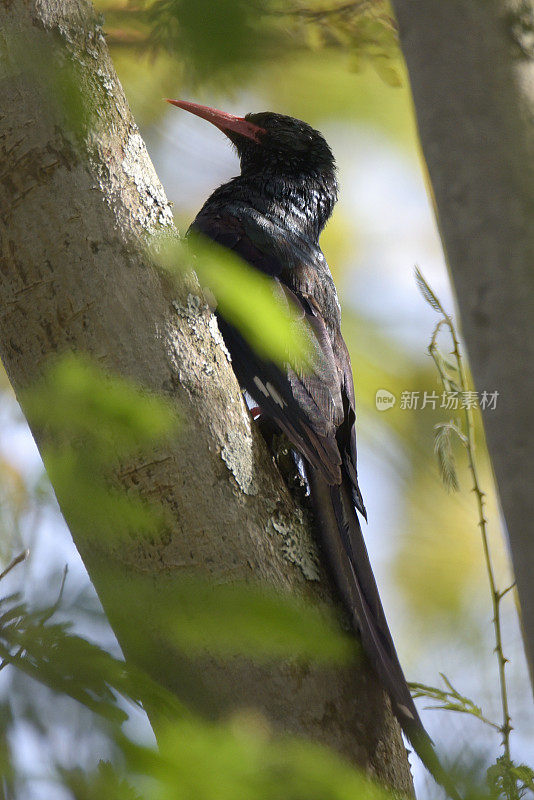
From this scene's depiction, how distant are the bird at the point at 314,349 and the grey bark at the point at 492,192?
1.48ft

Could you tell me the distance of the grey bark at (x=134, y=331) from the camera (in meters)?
1.24

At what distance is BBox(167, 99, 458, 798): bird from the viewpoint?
4.72 ft

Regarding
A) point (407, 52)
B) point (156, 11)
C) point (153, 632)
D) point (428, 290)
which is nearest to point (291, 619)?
point (153, 632)

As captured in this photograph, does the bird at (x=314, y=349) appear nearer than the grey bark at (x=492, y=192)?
No

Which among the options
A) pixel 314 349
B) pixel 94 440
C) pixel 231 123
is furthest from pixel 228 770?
pixel 231 123

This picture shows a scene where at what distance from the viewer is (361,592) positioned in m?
1.52

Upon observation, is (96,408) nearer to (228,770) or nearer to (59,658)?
(59,658)

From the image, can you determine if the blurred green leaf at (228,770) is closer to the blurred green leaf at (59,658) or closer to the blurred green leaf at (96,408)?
the blurred green leaf at (59,658)

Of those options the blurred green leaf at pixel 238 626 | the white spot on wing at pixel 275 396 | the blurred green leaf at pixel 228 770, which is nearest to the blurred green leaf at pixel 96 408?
the blurred green leaf at pixel 238 626

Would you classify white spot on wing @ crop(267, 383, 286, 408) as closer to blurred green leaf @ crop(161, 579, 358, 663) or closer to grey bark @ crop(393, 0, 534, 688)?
blurred green leaf @ crop(161, 579, 358, 663)

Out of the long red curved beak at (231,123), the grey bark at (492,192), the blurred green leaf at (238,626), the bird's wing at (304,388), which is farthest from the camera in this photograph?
the long red curved beak at (231,123)

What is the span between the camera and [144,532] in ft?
3.77

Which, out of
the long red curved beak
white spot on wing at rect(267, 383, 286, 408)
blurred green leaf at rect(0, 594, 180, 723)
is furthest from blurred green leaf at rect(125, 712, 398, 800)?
the long red curved beak

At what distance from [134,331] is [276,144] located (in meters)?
1.97
